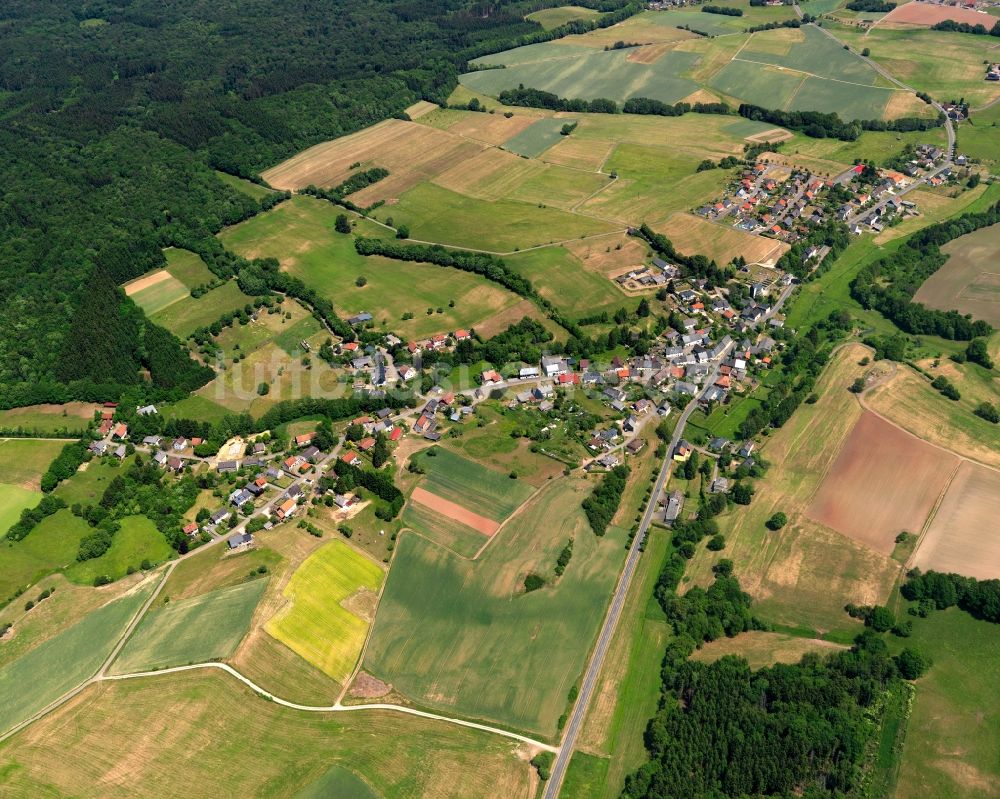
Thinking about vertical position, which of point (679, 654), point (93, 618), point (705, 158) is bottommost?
point (93, 618)

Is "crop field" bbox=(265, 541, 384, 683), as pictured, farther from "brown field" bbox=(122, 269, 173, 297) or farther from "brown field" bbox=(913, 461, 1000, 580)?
"brown field" bbox=(122, 269, 173, 297)

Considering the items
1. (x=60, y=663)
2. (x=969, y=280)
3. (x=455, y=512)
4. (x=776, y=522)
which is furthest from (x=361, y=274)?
(x=969, y=280)

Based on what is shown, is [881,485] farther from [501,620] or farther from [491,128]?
[491,128]

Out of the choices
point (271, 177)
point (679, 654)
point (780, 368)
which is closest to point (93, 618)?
point (679, 654)

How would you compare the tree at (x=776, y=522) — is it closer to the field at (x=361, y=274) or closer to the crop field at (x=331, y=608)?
the crop field at (x=331, y=608)

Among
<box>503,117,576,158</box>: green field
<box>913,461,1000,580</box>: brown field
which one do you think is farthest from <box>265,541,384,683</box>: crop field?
<box>503,117,576,158</box>: green field

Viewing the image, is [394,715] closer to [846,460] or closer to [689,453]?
[689,453]
